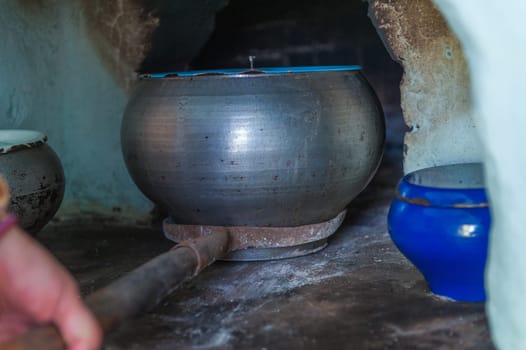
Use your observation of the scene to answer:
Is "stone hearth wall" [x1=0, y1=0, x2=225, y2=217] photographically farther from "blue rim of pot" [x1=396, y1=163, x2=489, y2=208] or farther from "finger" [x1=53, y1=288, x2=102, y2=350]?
"finger" [x1=53, y1=288, x2=102, y2=350]

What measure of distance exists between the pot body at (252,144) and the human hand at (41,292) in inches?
27.2

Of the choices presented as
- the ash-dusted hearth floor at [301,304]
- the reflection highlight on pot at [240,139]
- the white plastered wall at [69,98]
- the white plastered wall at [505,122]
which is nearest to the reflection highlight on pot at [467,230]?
the ash-dusted hearth floor at [301,304]

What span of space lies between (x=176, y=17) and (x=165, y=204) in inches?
26.2

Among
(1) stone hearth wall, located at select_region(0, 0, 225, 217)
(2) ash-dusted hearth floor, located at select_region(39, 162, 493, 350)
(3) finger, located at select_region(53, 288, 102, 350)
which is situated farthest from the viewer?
(1) stone hearth wall, located at select_region(0, 0, 225, 217)

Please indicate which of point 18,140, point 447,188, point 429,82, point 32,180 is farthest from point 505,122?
point 18,140

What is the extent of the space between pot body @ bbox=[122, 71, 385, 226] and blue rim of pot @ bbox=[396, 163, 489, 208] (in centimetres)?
24

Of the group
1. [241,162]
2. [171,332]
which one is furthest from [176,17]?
[171,332]

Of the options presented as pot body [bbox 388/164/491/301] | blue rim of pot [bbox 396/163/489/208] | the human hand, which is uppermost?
the human hand

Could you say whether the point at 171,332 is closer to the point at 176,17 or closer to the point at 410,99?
the point at 410,99

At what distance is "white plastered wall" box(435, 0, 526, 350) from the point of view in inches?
37.1

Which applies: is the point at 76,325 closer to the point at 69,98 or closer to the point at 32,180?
the point at 32,180

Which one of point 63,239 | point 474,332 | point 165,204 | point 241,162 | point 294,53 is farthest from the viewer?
point 294,53

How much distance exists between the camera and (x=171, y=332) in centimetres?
134

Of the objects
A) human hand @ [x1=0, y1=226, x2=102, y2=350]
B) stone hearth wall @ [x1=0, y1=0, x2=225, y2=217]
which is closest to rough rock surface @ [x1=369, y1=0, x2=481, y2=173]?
stone hearth wall @ [x1=0, y1=0, x2=225, y2=217]
